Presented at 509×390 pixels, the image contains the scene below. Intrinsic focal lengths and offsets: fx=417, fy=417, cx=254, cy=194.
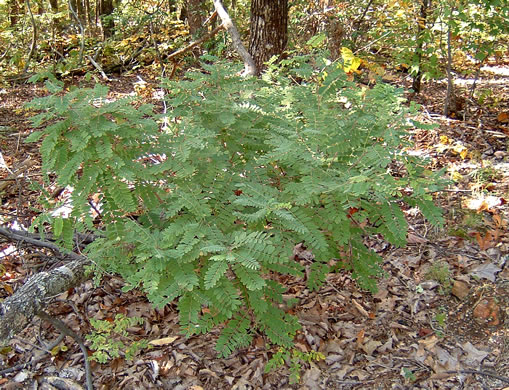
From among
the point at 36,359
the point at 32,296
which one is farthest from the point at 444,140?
the point at 36,359

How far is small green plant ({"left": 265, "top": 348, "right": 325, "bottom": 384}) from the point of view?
9.86 ft

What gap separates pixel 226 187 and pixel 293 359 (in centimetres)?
135

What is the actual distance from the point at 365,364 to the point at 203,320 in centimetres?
130

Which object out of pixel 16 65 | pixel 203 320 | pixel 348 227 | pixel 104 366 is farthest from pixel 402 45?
pixel 16 65

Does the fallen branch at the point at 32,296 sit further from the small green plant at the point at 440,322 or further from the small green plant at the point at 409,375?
the small green plant at the point at 440,322

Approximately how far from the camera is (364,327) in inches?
137

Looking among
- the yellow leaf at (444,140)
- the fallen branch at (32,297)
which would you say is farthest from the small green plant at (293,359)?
the yellow leaf at (444,140)

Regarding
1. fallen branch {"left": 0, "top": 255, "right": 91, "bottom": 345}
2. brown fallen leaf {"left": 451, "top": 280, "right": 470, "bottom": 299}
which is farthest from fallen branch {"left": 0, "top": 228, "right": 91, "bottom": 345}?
brown fallen leaf {"left": 451, "top": 280, "right": 470, "bottom": 299}

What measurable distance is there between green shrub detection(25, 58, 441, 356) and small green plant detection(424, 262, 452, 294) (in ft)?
2.88

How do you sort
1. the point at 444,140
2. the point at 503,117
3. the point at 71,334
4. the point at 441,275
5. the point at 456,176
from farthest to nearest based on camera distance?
the point at 503,117
the point at 444,140
the point at 456,176
the point at 441,275
the point at 71,334

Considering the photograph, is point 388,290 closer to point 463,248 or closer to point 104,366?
point 463,248

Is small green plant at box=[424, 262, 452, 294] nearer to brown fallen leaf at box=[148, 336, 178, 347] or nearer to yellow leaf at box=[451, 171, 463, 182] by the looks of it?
yellow leaf at box=[451, 171, 463, 182]

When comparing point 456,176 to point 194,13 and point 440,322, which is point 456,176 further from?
point 194,13

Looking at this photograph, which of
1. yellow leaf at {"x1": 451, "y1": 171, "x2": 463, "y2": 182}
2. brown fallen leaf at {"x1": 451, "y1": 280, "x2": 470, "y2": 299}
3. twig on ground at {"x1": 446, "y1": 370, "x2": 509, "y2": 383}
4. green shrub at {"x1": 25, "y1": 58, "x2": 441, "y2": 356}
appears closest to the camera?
green shrub at {"x1": 25, "y1": 58, "x2": 441, "y2": 356}
